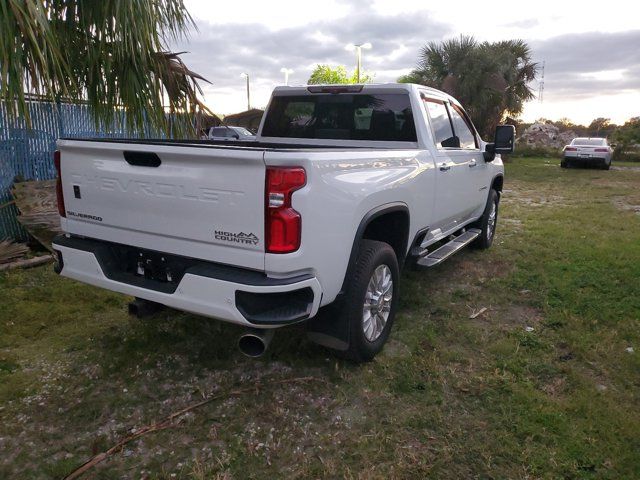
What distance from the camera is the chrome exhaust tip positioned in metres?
2.84

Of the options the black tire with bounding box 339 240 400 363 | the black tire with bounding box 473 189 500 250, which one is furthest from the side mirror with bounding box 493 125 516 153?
the black tire with bounding box 339 240 400 363

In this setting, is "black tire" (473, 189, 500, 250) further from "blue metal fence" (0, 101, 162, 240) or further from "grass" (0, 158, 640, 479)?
"blue metal fence" (0, 101, 162, 240)

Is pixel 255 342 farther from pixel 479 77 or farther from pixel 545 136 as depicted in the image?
pixel 545 136

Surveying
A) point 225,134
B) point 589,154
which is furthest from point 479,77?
point 225,134

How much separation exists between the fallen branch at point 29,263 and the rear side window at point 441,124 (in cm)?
452

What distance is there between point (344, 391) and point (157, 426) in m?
1.15

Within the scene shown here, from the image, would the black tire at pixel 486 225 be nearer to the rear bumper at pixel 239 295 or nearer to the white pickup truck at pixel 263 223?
the white pickup truck at pixel 263 223

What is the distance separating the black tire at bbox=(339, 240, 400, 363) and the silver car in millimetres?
20031

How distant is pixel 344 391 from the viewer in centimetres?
326

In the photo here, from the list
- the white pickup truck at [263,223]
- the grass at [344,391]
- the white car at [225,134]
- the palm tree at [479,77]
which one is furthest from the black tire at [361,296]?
the palm tree at [479,77]

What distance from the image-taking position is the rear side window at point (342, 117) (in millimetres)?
4344

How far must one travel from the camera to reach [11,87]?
418cm

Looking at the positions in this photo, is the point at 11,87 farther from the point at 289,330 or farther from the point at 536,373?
the point at 536,373

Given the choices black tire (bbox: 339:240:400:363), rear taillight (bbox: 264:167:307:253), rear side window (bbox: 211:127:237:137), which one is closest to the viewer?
rear taillight (bbox: 264:167:307:253)
